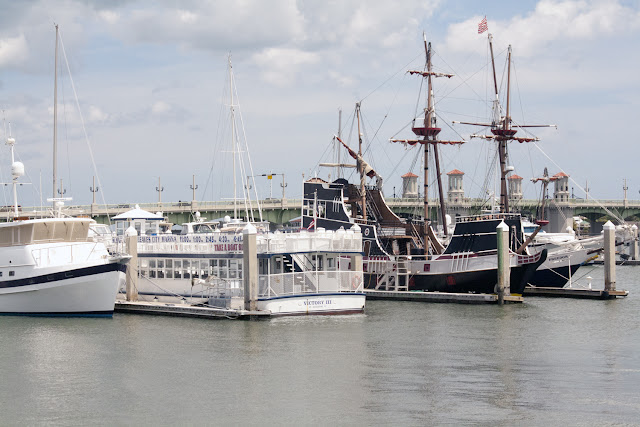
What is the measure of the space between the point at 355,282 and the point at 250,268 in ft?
19.0

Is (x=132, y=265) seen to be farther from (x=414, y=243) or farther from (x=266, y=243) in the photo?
(x=414, y=243)

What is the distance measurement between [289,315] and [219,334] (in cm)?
468

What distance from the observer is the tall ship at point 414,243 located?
51.7 metres

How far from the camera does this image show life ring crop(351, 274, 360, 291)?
41500 millimetres

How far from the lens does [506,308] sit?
152 ft

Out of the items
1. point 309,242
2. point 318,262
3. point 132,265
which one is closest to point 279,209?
point 132,265

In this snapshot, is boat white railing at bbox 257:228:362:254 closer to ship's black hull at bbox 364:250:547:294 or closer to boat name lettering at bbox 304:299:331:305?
boat name lettering at bbox 304:299:331:305

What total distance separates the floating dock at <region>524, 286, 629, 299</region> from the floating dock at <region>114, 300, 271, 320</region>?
22.8m

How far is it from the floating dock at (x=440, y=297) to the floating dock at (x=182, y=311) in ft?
46.9

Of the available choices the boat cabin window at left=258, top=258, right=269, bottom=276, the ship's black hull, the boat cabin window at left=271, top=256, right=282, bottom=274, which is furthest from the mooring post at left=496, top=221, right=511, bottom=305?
the boat cabin window at left=258, top=258, right=269, bottom=276

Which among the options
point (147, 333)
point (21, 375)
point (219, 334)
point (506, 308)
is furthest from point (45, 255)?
point (506, 308)

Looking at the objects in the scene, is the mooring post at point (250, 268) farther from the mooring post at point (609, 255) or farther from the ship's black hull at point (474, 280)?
the mooring post at point (609, 255)

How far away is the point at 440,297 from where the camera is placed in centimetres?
5019

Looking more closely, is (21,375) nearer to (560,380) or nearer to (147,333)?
(147,333)
